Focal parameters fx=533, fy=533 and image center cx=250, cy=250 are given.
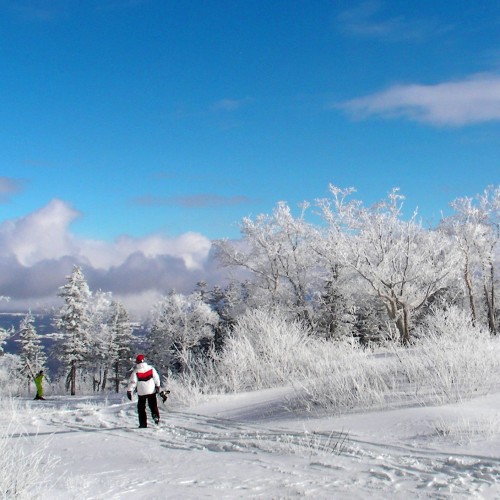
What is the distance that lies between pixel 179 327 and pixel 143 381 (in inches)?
1584

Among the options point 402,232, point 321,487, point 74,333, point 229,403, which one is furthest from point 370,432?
point 74,333

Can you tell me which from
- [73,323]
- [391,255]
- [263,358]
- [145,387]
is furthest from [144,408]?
[73,323]

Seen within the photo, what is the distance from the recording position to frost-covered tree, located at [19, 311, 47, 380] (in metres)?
48.6

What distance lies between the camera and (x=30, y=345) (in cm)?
4866

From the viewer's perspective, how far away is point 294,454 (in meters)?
7.37

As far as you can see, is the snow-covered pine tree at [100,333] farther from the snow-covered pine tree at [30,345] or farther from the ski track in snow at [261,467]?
the ski track in snow at [261,467]

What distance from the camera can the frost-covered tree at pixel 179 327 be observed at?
168 feet

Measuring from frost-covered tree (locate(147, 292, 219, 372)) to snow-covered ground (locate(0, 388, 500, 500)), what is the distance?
4006 cm

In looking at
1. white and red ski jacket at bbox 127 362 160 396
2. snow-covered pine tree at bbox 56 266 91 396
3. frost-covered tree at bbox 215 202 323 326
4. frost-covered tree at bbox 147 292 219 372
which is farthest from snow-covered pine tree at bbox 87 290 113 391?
white and red ski jacket at bbox 127 362 160 396

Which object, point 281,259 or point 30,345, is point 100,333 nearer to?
point 30,345

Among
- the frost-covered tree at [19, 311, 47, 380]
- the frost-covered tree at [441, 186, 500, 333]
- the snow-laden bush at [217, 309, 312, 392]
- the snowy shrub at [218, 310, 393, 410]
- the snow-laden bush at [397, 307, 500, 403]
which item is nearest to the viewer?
the snow-laden bush at [397, 307, 500, 403]

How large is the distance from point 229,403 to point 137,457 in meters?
5.28

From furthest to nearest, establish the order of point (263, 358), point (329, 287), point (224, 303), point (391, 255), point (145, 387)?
point (224, 303) < point (329, 287) < point (391, 255) < point (263, 358) < point (145, 387)

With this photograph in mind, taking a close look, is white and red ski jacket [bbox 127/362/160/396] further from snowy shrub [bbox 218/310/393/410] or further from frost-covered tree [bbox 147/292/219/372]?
frost-covered tree [bbox 147/292/219/372]
